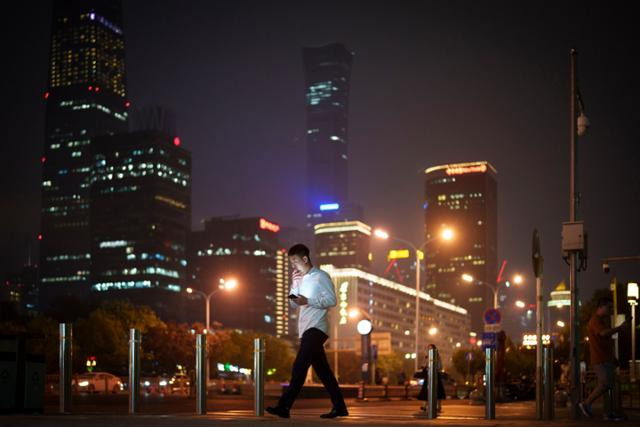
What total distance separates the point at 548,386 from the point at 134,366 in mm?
5182

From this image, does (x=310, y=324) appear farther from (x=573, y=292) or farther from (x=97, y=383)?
(x=97, y=383)

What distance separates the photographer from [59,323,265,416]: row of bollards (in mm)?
10891

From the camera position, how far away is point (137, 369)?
11.1 m

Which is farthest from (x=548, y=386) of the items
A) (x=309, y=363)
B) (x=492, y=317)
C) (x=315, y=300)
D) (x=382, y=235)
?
(x=382, y=235)

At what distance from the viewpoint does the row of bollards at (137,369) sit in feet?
35.7

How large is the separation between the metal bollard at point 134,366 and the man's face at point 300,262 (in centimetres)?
198

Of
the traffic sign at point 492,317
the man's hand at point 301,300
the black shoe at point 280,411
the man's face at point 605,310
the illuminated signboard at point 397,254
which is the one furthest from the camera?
the illuminated signboard at point 397,254

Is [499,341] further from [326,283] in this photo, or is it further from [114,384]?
[114,384]

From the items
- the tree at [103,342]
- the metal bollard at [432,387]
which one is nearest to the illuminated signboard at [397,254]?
the tree at [103,342]

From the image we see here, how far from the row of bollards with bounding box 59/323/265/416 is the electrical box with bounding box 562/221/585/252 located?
662cm

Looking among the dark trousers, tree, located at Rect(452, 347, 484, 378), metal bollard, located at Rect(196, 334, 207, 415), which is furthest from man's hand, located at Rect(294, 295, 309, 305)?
tree, located at Rect(452, 347, 484, 378)

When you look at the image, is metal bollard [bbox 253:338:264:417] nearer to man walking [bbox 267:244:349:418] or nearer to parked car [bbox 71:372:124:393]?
man walking [bbox 267:244:349:418]

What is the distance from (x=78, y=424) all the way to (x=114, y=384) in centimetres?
4093

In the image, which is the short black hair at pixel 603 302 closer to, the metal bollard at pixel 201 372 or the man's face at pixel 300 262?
the man's face at pixel 300 262
